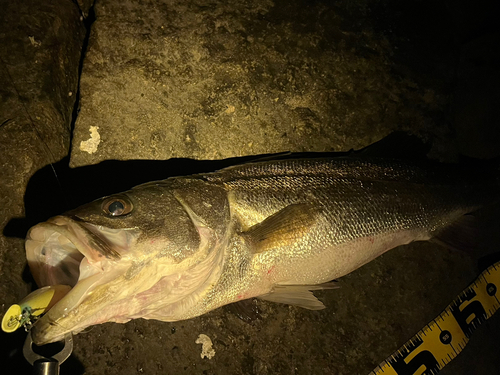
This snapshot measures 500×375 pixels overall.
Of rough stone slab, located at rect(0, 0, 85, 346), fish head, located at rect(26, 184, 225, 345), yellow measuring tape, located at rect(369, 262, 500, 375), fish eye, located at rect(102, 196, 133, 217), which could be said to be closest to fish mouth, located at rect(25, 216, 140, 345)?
fish head, located at rect(26, 184, 225, 345)

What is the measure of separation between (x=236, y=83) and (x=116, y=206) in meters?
1.73

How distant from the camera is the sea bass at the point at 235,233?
70.6 inches

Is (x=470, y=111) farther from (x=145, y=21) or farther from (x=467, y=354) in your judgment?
(x=145, y=21)

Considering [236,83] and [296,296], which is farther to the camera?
[236,83]

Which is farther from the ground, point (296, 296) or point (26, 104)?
point (26, 104)

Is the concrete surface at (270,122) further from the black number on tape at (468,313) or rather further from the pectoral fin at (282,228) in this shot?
the pectoral fin at (282,228)

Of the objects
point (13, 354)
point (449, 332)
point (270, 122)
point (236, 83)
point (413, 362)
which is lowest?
point (13, 354)

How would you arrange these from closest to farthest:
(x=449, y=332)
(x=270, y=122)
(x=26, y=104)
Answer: (x=26, y=104), (x=449, y=332), (x=270, y=122)

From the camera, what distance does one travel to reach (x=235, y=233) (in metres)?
2.23

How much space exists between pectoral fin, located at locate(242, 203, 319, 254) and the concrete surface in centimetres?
90

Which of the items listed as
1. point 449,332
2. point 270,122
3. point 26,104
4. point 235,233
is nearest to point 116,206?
point 235,233

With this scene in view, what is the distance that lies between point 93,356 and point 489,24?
535cm

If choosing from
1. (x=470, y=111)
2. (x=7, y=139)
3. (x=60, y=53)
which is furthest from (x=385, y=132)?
(x=7, y=139)

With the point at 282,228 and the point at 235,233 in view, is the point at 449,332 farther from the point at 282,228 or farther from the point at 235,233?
the point at 235,233
